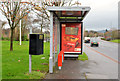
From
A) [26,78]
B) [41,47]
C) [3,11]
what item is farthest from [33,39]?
[3,11]

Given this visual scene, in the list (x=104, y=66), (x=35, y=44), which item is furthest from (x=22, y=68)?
(x=104, y=66)

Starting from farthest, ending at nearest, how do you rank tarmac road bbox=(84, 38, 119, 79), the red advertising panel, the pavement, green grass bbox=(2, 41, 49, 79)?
the red advertising panel, tarmac road bbox=(84, 38, 119, 79), the pavement, green grass bbox=(2, 41, 49, 79)

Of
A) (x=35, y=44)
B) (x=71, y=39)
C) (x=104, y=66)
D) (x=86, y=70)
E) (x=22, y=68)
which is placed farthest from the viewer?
(x=71, y=39)

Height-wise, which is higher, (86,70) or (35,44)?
(35,44)

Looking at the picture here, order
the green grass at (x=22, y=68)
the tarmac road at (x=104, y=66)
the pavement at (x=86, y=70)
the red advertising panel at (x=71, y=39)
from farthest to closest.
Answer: the red advertising panel at (x=71, y=39)
the tarmac road at (x=104, y=66)
the pavement at (x=86, y=70)
the green grass at (x=22, y=68)

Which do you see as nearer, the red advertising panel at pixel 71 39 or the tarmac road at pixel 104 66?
the tarmac road at pixel 104 66

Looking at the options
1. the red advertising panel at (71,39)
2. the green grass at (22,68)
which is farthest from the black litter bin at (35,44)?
the red advertising panel at (71,39)

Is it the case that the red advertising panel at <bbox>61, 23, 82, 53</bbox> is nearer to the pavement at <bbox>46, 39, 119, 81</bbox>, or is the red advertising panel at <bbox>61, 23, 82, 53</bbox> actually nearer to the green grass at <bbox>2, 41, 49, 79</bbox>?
the pavement at <bbox>46, 39, 119, 81</bbox>

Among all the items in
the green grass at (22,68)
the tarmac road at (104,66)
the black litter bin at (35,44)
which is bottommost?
the tarmac road at (104,66)

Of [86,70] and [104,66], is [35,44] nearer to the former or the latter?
[86,70]

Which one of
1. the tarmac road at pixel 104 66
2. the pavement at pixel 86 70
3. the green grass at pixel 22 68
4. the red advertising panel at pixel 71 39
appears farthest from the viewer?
the red advertising panel at pixel 71 39

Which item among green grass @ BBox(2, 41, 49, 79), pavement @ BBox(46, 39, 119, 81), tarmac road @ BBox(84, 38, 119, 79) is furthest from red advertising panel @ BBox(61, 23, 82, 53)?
green grass @ BBox(2, 41, 49, 79)

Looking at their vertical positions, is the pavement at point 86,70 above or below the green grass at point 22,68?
below

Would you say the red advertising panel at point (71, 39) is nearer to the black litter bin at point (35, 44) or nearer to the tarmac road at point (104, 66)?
the tarmac road at point (104, 66)
